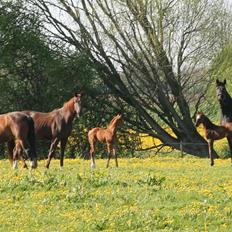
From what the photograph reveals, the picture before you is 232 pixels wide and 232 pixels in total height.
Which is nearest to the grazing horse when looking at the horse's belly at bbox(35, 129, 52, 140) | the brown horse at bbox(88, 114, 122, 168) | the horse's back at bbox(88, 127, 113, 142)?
the brown horse at bbox(88, 114, 122, 168)

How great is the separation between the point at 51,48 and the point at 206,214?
31808 millimetres

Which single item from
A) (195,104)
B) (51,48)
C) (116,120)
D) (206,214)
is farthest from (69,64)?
(206,214)

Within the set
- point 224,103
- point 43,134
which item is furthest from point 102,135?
point 224,103

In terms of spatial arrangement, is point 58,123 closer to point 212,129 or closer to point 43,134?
point 43,134

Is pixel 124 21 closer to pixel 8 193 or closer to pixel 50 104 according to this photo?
pixel 50 104

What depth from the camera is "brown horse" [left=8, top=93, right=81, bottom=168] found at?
68.4 feet

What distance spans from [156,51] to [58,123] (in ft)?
57.4

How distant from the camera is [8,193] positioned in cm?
1384

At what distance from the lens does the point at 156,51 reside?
124 feet

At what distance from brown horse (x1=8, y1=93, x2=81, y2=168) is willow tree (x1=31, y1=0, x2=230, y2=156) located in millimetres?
15790

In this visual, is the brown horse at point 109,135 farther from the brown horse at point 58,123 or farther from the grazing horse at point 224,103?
the grazing horse at point 224,103

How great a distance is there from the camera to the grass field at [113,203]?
10703mm

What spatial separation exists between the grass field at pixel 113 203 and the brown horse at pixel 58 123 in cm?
472

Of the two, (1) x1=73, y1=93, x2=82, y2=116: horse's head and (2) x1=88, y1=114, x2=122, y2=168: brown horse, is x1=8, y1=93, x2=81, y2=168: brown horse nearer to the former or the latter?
(1) x1=73, y1=93, x2=82, y2=116: horse's head
